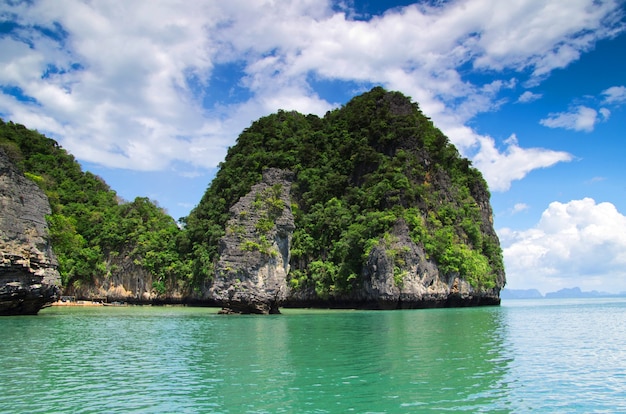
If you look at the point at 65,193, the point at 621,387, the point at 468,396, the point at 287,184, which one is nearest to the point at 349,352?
the point at 468,396

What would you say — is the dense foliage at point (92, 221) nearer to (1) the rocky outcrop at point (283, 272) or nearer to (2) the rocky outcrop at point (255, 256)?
(1) the rocky outcrop at point (283, 272)

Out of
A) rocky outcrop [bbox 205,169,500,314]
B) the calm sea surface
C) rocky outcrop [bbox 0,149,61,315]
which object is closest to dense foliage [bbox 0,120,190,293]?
rocky outcrop [bbox 205,169,500,314]

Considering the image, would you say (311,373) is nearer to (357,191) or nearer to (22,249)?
(22,249)

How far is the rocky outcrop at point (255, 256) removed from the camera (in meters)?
36.7

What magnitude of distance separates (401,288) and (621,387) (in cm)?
3400

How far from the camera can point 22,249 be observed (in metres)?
27.9

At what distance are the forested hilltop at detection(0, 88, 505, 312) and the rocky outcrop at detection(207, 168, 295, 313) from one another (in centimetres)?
A: 12

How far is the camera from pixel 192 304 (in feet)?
199

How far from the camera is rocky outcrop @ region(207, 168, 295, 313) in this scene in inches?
1443

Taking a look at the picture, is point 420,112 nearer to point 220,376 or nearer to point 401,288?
point 401,288

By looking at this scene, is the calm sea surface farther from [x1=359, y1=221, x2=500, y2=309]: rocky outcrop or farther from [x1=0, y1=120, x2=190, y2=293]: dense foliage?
[x1=0, y1=120, x2=190, y2=293]: dense foliage

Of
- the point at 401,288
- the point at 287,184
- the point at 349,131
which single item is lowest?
the point at 401,288

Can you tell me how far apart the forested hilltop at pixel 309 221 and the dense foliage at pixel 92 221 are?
0.19 meters

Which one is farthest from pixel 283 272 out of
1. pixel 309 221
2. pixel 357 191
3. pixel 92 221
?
pixel 92 221
